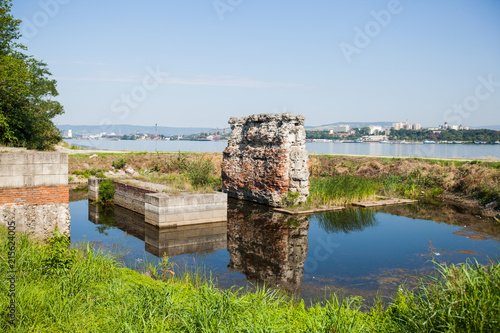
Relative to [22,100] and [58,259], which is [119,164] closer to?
[22,100]

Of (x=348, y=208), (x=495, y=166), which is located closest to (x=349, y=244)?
(x=348, y=208)

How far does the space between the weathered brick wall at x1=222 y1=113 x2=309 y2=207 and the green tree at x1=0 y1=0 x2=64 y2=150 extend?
476 inches

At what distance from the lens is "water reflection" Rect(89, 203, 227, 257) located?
13.1 metres

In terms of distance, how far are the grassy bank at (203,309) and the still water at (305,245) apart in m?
2.96

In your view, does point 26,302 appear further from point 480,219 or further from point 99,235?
point 480,219

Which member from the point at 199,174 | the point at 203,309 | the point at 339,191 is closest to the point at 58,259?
the point at 203,309

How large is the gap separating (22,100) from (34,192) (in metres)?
20.9

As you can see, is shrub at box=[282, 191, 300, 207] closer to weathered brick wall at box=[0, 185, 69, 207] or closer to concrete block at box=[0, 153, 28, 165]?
weathered brick wall at box=[0, 185, 69, 207]

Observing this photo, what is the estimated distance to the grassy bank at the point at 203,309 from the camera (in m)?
5.01

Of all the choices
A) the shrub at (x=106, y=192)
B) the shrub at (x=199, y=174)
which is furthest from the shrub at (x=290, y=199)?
the shrub at (x=106, y=192)

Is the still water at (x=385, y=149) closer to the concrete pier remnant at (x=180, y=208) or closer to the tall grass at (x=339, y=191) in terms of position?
the tall grass at (x=339, y=191)

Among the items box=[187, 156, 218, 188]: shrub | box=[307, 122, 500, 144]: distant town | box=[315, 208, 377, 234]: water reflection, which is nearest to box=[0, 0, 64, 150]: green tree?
box=[187, 156, 218, 188]: shrub

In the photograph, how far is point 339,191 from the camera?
70.0 ft

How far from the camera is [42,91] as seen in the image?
34.7m
